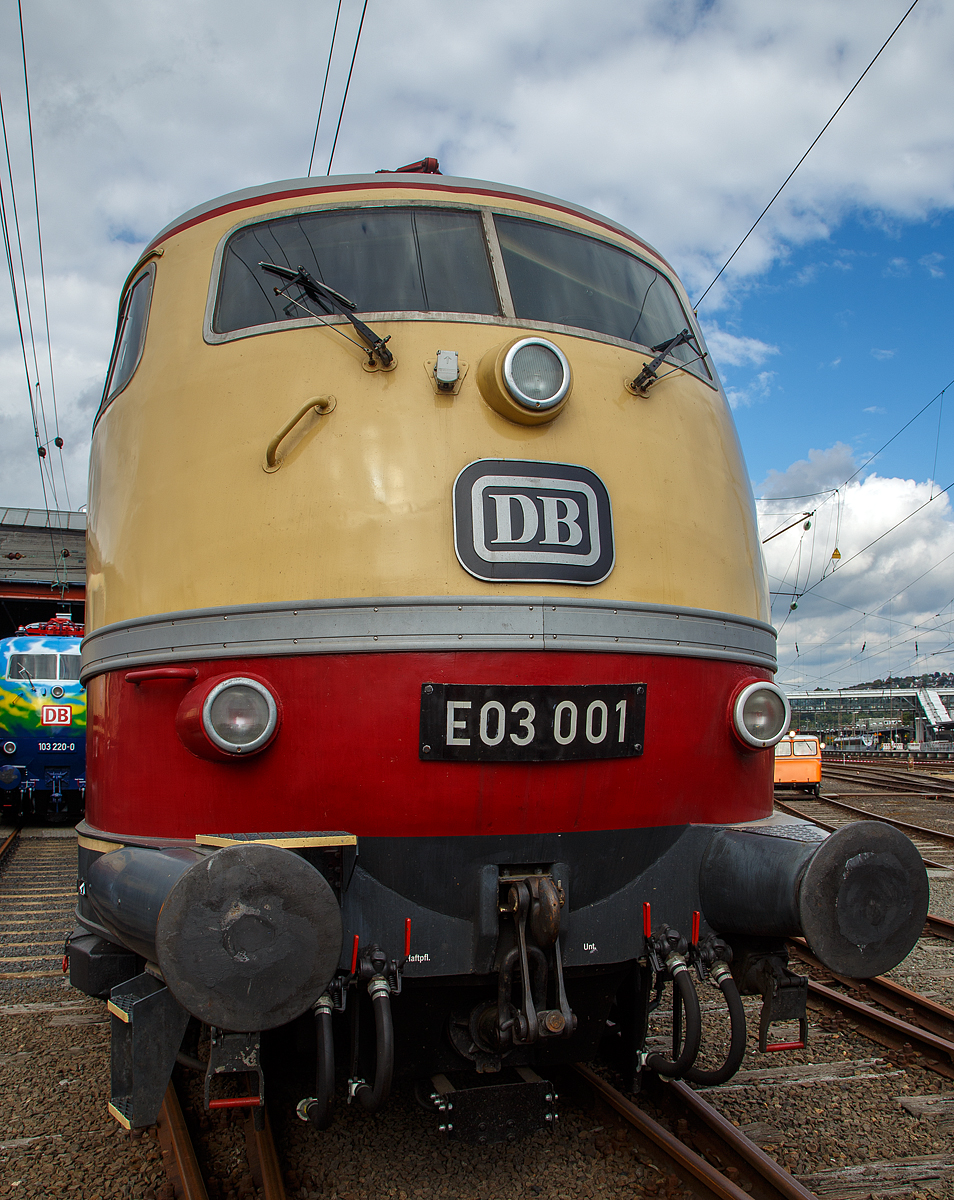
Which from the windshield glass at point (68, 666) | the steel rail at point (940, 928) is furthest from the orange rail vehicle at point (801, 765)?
the windshield glass at point (68, 666)

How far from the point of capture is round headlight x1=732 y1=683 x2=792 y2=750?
3178mm

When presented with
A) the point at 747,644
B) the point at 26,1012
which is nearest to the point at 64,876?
the point at 26,1012

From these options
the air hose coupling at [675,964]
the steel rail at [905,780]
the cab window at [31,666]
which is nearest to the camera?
the air hose coupling at [675,964]

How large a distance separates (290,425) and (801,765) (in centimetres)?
1656

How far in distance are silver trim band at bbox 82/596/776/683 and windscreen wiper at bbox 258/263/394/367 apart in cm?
90

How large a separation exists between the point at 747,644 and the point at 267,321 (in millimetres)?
2197

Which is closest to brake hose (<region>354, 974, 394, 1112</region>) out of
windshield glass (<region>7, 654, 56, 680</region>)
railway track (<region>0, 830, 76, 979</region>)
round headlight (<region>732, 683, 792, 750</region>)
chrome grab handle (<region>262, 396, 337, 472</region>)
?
round headlight (<region>732, 683, 792, 750</region>)

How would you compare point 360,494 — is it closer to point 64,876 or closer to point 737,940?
point 737,940

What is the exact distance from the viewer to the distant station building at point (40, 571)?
880 inches

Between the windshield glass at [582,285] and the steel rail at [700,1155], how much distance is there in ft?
10.0

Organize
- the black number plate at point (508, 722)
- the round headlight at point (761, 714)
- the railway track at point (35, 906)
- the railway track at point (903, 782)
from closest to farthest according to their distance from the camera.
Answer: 1. the black number plate at point (508, 722)
2. the round headlight at point (761, 714)
3. the railway track at point (35, 906)
4. the railway track at point (903, 782)

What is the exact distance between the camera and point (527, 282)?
11.4 feet

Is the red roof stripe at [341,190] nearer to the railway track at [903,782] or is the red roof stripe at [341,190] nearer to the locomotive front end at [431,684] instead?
the locomotive front end at [431,684]

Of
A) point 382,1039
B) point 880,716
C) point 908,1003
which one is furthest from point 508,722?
point 880,716
